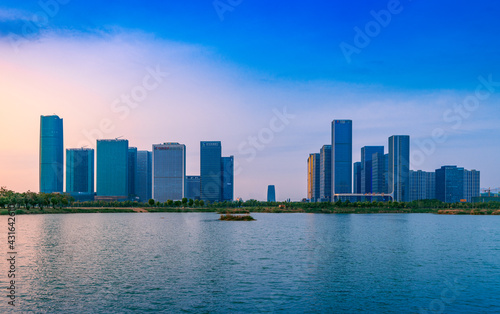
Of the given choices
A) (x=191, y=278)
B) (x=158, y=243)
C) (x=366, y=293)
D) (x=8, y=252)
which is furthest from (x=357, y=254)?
(x=8, y=252)

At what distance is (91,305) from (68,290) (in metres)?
8.46

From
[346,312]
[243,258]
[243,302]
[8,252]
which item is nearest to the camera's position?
[346,312]

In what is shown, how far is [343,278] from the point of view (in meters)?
56.6

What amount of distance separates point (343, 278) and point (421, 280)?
36.3ft

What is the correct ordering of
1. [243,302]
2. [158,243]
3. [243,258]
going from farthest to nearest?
1. [158,243]
2. [243,258]
3. [243,302]

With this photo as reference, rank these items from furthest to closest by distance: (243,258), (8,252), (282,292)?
(8,252), (243,258), (282,292)

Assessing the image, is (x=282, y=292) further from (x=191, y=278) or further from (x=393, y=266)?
(x=393, y=266)

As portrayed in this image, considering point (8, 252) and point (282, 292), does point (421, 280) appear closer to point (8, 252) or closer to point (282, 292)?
point (282, 292)

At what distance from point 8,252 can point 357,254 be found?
7083cm

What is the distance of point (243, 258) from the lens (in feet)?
240

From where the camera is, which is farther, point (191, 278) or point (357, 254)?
point (357, 254)

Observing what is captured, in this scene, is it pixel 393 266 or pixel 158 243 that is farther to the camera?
pixel 158 243

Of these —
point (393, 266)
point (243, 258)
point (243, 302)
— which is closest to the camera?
point (243, 302)

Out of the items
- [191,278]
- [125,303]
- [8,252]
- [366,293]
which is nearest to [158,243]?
[8,252]
